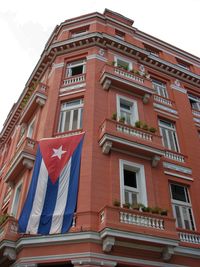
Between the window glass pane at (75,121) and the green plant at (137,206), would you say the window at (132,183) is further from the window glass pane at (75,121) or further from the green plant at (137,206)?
the window glass pane at (75,121)

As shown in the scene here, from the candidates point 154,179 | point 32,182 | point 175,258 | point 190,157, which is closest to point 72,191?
point 32,182

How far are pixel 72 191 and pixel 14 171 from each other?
443 cm

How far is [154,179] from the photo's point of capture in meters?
14.9

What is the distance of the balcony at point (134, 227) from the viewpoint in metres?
11.2

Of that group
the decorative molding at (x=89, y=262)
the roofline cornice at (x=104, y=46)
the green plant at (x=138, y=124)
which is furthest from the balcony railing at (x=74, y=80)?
the decorative molding at (x=89, y=262)

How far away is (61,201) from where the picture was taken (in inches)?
511

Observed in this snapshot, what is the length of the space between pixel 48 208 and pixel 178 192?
7084 millimetres

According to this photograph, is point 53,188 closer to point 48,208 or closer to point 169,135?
point 48,208

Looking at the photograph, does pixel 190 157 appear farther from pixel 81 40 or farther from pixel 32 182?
pixel 81 40

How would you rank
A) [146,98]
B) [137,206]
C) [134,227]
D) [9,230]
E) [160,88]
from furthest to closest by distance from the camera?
[160,88] < [146,98] < [137,206] < [9,230] < [134,227]

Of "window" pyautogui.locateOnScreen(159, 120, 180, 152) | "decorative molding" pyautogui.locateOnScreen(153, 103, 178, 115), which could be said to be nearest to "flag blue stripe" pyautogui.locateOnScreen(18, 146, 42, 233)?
"window" pyautogui.locateOnScreen(159, 120, 180, 152)

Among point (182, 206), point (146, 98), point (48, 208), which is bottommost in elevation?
point (48, 208)

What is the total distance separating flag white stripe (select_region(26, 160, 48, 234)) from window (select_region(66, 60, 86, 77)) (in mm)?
7810

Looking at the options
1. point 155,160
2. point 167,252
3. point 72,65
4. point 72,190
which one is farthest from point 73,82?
point 167,252
